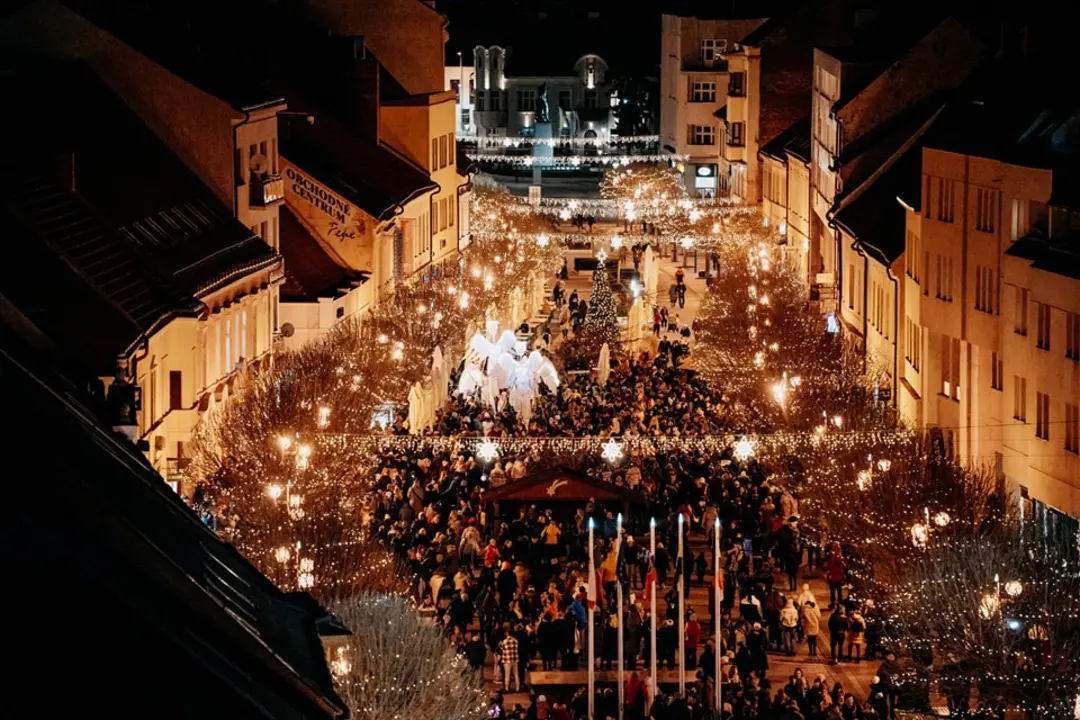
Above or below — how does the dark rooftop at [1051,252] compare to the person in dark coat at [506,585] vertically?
above

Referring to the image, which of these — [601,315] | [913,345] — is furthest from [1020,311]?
[601,315]

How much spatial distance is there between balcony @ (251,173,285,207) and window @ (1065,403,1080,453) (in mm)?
23117

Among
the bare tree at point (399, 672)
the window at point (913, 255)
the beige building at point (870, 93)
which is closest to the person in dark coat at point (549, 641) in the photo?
the bare tree at point (399, 672)

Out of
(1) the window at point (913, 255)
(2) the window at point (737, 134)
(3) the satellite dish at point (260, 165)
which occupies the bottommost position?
(1) the window at point (913, 255)

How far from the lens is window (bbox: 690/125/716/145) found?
144 m

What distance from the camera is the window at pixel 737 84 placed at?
11269 cm

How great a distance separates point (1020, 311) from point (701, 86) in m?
96.4

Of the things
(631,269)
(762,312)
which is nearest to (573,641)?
(762,312)

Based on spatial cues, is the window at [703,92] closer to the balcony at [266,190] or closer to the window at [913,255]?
the balcony at [266,190]

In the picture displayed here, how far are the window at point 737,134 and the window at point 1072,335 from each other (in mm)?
69832

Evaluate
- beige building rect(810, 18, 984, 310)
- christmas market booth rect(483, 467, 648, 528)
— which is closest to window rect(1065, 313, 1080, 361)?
christmas market booth rect(483, 467, 648, 528)

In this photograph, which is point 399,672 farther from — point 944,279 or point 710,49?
point 710,49

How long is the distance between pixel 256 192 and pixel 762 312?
653 inches

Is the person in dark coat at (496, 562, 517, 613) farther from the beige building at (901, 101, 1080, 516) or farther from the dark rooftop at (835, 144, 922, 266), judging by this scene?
the dark rooftop at (835, 144, 922, 266)
